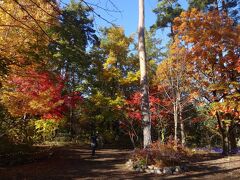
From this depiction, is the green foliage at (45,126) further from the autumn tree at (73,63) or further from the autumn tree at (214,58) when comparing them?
the autumn tree at (214,58)

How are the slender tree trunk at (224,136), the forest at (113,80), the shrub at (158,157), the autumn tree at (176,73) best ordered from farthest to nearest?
the slender tree trunk at (224,136)
the autumn tree at (176,73)
the shrub at (158,157)
the forest at (113,80)

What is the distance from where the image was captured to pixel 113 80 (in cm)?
2480

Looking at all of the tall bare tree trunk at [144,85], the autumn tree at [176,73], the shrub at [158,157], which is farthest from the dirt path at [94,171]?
the autumn tree at [176,73]

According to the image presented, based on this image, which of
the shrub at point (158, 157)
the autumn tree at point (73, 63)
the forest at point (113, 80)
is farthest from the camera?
the autumn tree at point (73, 63)

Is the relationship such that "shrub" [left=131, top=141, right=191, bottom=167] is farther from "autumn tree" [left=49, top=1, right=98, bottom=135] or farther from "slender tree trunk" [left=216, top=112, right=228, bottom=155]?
"autumn tree" [left=49, top=1, right=98, bottom=135]

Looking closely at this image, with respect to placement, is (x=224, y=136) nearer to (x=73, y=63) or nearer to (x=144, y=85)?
(x=144, y=85)

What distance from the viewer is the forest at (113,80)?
332 inches

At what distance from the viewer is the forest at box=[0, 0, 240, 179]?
8.45 metres

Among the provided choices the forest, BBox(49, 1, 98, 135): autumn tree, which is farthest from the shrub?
BBox(49, 1, 98, 135): autumn tree

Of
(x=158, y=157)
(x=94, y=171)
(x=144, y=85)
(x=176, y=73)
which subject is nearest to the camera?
(x=94, y=171)

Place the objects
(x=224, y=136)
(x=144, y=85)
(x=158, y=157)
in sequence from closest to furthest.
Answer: (x=158, y=157), (x=144, y=85), (x=224, y=136)

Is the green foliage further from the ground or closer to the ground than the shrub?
further from the ground

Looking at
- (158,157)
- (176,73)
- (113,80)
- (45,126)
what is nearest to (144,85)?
(176,73)

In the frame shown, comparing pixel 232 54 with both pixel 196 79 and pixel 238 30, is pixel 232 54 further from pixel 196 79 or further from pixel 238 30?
pixel 196 79
